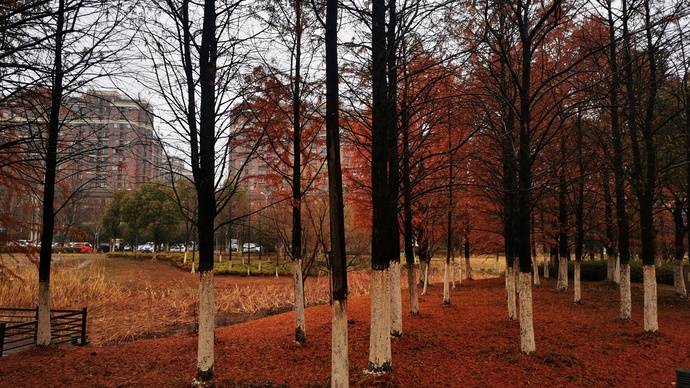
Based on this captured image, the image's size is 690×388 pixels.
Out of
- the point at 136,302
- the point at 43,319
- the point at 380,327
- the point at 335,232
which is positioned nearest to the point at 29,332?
the point at 43,319

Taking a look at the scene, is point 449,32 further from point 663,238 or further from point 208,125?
point 663,238

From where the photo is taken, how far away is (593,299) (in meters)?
18.8

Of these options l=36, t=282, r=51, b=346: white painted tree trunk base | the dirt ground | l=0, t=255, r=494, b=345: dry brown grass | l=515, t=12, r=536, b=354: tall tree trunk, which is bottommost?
l=0, t=255, r=494, b=345: dry brown grass

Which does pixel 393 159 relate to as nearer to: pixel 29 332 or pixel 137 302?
pixel 29 332

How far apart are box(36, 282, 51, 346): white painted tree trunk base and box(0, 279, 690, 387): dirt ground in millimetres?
313

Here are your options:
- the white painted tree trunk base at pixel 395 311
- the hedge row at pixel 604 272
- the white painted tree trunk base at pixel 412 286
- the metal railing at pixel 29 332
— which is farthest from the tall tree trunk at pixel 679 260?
the metal railing at pixel 29 332

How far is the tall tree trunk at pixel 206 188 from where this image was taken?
7.39 metres

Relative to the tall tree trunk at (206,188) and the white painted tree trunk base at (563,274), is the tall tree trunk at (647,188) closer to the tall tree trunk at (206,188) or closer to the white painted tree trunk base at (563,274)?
the white painted tree trunk base at (563,274)

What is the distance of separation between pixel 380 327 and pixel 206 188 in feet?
13.2

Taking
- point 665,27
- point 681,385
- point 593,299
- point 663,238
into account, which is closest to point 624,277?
point 593,299

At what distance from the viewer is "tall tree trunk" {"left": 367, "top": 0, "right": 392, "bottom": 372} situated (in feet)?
24.5

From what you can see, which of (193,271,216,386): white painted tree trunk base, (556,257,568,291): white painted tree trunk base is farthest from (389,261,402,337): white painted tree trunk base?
(556,257,568,291): white painted tree trunk base

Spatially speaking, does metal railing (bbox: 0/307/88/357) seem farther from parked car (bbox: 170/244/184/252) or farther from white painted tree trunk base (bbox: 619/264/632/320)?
parked car (bbox: 170/244/184/252)

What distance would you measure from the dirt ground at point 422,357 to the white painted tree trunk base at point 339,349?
4.45ft
